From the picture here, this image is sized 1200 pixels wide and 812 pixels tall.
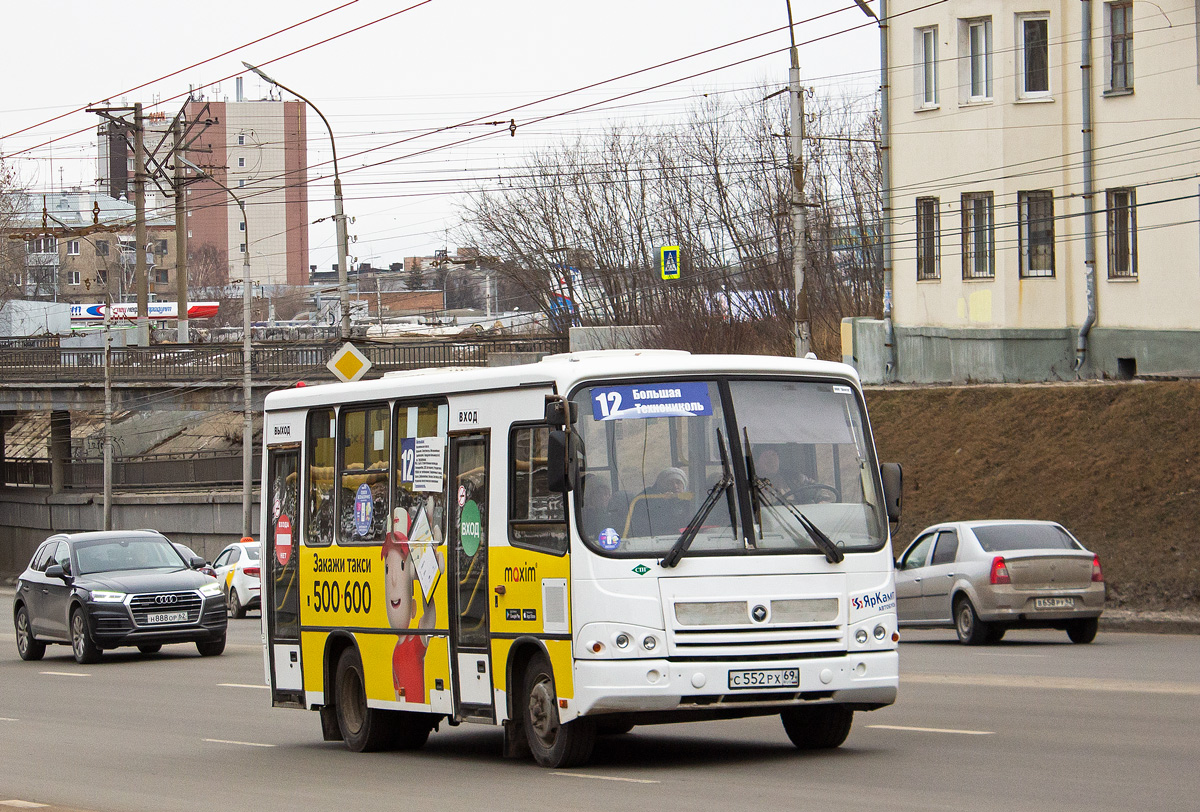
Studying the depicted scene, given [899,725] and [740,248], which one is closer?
[899,725]

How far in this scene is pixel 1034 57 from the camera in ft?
124

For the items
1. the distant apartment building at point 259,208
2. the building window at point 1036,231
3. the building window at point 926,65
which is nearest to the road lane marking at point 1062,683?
the building window at point 1036,231

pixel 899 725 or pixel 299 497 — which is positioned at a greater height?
pixel 299 497

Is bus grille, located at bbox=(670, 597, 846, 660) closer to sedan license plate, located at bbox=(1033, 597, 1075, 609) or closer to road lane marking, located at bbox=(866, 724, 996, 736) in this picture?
road lane marking, located at bbox=(866, 724, 996, 736)

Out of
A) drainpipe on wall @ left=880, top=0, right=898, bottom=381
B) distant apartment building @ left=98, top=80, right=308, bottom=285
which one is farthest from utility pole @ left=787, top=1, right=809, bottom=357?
distant apartment building @ left=98, top=80, right=308, bottom=285

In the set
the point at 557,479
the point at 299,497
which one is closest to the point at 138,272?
the point at 299,497

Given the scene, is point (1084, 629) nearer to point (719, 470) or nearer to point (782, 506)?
point (782, 506)

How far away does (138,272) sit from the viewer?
57.8 metres

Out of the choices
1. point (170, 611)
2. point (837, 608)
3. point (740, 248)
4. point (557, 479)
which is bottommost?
point (170, 611)

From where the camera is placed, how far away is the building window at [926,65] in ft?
130

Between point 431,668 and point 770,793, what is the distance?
126 inches

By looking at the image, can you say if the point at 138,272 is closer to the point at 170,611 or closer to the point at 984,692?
the point at 170,611

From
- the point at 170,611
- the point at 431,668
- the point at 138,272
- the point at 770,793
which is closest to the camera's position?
the point at 770,793

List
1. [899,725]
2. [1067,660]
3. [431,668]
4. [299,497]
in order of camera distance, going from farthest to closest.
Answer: [1067,660] → [299,497] → [899,725] → [431,668]
